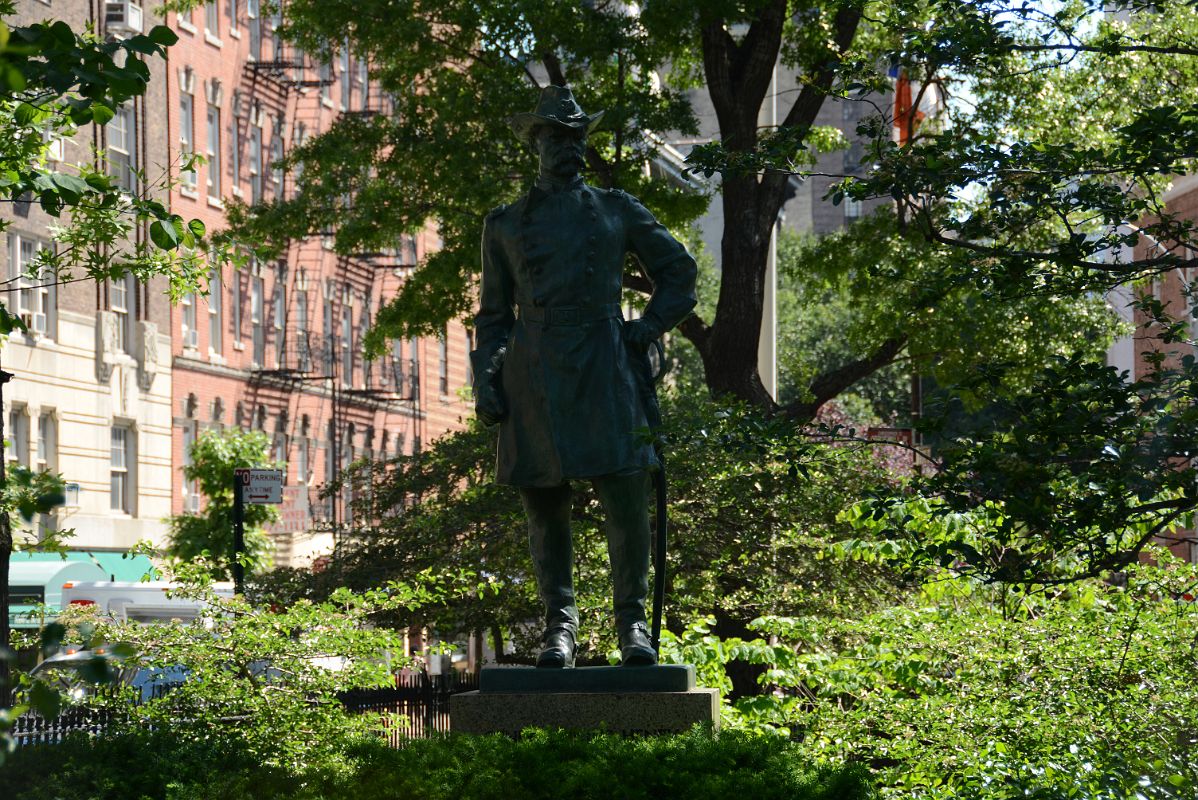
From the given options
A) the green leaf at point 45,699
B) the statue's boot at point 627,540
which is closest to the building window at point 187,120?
the statue's boot at point 627,540

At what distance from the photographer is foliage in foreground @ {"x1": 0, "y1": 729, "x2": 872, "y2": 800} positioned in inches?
269

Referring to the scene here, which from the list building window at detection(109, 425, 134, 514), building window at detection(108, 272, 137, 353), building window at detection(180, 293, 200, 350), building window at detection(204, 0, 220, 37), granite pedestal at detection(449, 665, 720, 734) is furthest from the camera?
building window at detection(204, 0, 220, 37)

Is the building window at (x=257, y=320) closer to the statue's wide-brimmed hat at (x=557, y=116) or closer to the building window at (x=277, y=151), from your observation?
the building window at (x=277, y=151)

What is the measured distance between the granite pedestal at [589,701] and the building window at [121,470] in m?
30.7

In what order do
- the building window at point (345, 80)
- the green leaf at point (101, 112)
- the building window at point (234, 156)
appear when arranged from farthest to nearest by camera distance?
the building window at point (345, 80), the building window at point (234, 156), the green leaf at point (101, 112)

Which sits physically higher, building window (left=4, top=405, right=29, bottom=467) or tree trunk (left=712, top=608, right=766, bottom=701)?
building window (left=4, top=405, right=29, bottom=467)

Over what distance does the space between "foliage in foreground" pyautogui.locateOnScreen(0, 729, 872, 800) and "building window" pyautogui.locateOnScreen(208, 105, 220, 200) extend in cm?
3424

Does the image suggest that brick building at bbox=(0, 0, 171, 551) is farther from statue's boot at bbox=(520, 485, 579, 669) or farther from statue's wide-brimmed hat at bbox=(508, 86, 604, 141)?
statue's wide-brimmed hat at bbox=(508, 86, 604, 141)

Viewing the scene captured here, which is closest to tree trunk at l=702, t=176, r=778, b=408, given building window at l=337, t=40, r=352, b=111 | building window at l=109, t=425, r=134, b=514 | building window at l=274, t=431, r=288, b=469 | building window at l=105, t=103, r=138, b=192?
building window at l=105, t=103, r=138, b=192

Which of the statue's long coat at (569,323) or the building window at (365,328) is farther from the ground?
the building window at (365,328)

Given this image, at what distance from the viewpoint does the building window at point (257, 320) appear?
43.2m

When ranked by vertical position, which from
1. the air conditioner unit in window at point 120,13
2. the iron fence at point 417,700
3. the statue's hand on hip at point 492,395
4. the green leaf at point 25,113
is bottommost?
the iron fence at point 417,700

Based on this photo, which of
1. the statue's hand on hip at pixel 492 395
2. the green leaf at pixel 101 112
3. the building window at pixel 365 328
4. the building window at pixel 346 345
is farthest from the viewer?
the building window at pixel 365 328

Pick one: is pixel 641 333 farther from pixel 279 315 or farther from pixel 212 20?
pixel 279 315
